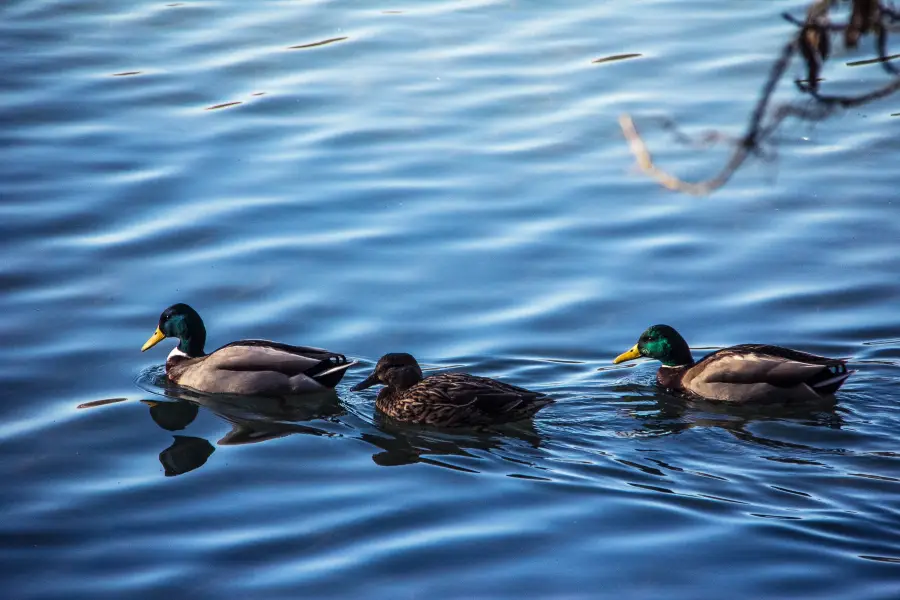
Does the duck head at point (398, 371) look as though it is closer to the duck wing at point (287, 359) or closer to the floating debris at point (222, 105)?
the duck wing at point (287, 359)

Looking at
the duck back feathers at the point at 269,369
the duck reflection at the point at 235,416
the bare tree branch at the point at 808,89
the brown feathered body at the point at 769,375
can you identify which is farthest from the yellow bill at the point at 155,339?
the bare tree branch at the point at 808,89

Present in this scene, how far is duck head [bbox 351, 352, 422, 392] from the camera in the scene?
982 cm

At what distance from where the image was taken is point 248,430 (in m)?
9.63

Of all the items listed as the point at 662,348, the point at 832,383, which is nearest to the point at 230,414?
the point at 662,348

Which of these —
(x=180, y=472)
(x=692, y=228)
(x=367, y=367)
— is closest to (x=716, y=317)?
(x=692, y=228)

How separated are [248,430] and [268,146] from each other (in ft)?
18.8

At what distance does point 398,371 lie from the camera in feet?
32.2

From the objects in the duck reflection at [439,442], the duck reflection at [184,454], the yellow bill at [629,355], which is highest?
the yellow bill at [629,355]

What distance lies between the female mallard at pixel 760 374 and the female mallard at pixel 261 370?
7.76 ft

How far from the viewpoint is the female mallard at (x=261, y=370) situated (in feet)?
33.2

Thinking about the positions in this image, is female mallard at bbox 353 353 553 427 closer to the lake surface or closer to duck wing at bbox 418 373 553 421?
duck wing at bbox 418 373 553 421

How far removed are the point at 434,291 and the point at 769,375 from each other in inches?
117

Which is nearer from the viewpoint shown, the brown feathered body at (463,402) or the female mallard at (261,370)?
the brown feathered body at (463,402)

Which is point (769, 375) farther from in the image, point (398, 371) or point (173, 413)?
point (173, 413)
